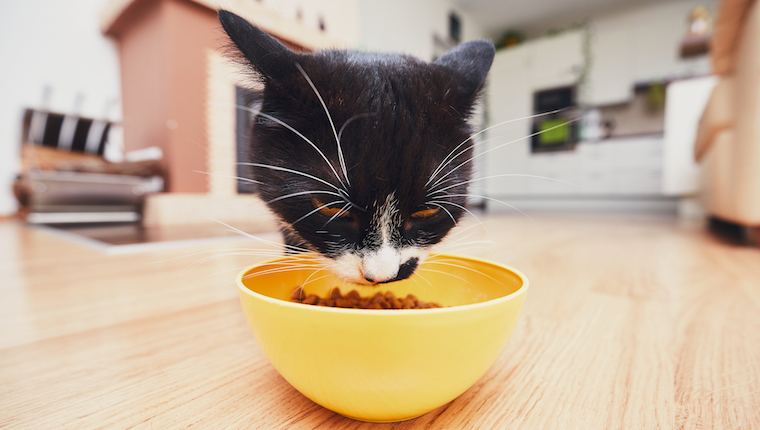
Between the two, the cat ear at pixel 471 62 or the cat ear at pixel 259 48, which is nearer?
the cat ear at pixel 259 48

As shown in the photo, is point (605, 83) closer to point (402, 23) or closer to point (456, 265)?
point (402, 23)

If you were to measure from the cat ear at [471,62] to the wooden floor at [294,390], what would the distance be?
0.94ft

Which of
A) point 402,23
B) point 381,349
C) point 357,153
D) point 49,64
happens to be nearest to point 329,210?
point 357,153

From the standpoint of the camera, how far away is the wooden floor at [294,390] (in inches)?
15.1

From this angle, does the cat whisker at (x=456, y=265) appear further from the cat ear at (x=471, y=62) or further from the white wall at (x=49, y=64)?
the white wall at (x=49, y=64)

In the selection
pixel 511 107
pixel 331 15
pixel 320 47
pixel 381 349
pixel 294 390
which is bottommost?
pixel 294 390

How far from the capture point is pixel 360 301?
21.3 inches

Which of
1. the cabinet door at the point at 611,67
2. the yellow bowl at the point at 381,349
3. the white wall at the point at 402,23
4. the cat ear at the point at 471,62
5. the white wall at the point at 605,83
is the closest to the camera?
the yellow bowl at the point at 381,349

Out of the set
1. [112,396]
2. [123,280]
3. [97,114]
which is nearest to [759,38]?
[112,396]

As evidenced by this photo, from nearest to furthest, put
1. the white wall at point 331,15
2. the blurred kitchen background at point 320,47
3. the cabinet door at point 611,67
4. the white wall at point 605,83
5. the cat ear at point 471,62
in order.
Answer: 1. the cat ear at point 471,62
2. the blurred kitchen background at point 320,47
3. the white wall at point 331,15
4. the white wall at point 605,83
5. the cabinet door at point 611,67

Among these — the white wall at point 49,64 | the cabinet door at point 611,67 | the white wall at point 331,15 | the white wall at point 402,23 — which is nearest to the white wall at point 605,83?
the cabinet door at point 611,67

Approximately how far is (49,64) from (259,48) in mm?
4719

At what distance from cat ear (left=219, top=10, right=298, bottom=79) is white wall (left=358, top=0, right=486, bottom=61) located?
10.9 feet

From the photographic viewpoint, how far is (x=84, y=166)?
9.46 feet
